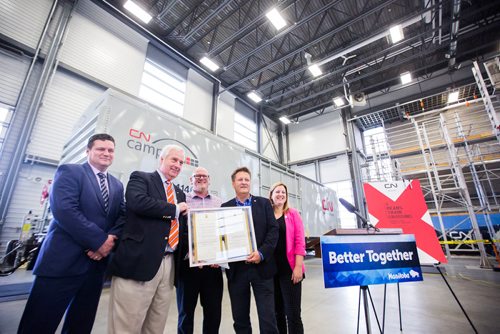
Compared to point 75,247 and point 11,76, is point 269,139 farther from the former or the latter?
point 75,247

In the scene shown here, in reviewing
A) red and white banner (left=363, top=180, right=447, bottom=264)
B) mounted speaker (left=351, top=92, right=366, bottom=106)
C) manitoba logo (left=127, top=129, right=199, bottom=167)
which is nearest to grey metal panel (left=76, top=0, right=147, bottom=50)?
manitoba logo (left=127, top=129, right=199, bottom=167)

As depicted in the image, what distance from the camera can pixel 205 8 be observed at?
7.93 meters

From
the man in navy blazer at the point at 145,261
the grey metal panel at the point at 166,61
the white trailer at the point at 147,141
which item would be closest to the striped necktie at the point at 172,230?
the man in navy blazer at the point at 145,261

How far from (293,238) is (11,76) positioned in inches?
326

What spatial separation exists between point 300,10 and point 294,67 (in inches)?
114

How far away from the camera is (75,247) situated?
158cm

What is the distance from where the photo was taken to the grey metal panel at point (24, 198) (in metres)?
5.42

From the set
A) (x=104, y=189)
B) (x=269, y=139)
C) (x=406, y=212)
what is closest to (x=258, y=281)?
(x=104, y=189)

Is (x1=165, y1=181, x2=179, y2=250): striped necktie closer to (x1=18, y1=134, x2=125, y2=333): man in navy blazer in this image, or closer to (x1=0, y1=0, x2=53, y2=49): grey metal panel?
(x1=18, y1=134, x2=125, y2=333): man in navy blazer

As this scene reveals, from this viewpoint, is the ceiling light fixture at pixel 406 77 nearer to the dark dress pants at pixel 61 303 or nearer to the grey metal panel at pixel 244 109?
the grey metal panel at pixel 244 109

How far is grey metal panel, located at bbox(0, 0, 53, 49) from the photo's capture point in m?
5.84

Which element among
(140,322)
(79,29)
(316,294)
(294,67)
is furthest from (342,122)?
(140,322)

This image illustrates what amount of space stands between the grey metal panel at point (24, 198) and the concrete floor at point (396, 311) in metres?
1.97

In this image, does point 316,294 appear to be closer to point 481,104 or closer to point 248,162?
point 248,162
